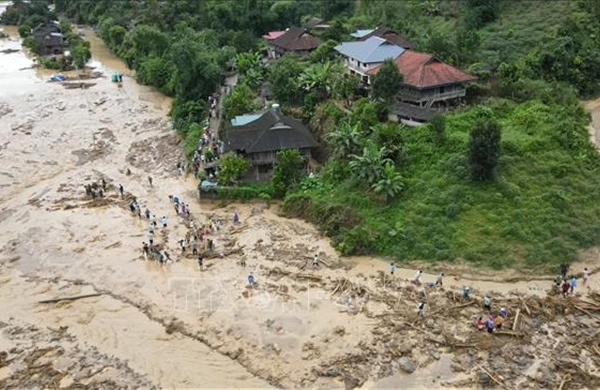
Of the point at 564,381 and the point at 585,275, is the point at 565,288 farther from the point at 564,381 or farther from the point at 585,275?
the point at 564,381

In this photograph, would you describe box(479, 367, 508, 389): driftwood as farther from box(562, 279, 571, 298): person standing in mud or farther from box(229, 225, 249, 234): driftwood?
box(229, 225, 249, 234): driftwood

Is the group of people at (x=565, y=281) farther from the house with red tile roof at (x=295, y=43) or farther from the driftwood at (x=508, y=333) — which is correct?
the house with red tile roof at (x=295, y=43)

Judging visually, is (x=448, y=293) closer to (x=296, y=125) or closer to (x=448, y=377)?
(x=448, y=377)

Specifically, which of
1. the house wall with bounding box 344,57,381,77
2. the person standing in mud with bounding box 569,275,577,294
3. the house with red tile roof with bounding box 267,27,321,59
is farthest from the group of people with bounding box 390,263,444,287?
the house with red tile roof with bounding box 267,27,321,59

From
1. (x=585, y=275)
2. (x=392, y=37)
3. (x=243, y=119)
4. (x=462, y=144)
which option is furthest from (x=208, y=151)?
(x=585, y=275)

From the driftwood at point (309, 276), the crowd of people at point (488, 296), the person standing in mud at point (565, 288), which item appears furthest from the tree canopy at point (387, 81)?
the person standing in mud at point (565, 288)

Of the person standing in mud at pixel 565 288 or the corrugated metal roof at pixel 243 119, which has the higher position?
the corrugated metal roof at pixel 243 119

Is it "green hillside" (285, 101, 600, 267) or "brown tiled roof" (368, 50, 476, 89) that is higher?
"brown tiled roof" (368, 50, 476, 89)
